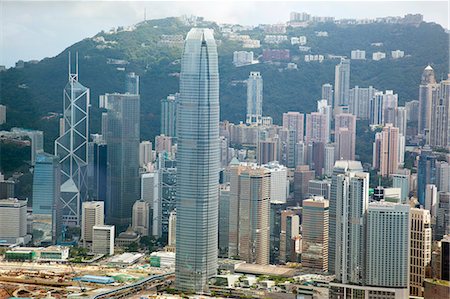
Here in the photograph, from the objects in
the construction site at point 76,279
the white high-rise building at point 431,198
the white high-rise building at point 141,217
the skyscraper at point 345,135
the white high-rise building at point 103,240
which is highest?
the skyscraper at point 345,135

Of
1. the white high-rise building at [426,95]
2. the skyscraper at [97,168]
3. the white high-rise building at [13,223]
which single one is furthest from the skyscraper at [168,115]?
the white high-rise building at [426,95]

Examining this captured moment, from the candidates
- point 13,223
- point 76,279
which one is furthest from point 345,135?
point 76,279

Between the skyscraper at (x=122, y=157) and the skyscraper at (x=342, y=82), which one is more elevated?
the skyscraper at (x=342, y=82)

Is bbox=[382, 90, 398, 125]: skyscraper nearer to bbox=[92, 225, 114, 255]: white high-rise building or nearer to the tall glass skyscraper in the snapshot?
the tall glass skyscraper

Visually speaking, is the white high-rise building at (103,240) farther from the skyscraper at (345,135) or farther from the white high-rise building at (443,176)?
the white high-rise building at (443,176)

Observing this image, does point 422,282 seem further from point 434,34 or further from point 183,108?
point 434,34

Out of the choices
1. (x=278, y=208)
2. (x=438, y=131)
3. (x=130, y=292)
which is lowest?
(x=130, y=292)

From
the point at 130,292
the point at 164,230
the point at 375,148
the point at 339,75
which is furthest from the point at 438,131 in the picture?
the point at 130,292
